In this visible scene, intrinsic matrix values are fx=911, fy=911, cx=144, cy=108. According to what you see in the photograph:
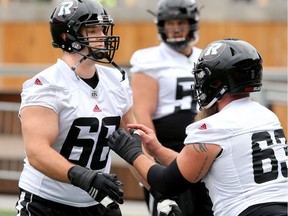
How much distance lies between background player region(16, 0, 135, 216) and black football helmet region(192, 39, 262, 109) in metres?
0.57

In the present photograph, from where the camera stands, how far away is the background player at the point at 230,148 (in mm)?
3998

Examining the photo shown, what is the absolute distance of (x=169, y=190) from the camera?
4.19 meters

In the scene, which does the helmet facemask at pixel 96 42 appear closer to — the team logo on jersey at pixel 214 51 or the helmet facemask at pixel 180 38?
the team logo on jersey at pixel 214 51

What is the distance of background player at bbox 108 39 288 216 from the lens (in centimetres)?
400

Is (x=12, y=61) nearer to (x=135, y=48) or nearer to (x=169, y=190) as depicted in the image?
(x=135, y=48)

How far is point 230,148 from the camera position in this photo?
4.00 metres

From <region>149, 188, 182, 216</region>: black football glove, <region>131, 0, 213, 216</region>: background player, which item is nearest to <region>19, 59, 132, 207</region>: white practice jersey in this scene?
<region>149, 188, 182, 216</region>: black football glove

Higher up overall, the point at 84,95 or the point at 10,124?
the point at 84,95

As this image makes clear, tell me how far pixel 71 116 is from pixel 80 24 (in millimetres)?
482

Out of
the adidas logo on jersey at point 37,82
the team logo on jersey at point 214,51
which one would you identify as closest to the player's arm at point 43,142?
the adidas logo on jersey at point 37,82

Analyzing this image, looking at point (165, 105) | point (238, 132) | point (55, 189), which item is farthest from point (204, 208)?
point (238, 132)

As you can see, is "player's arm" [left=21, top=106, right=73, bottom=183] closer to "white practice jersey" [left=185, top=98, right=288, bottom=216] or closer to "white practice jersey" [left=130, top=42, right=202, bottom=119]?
"white practice jersey" [left=185, top=98, right=288, bottom=216]

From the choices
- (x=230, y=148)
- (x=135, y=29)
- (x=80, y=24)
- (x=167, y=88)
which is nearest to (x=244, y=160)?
(x=230, y=148)

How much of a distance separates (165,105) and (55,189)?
1995 mm
